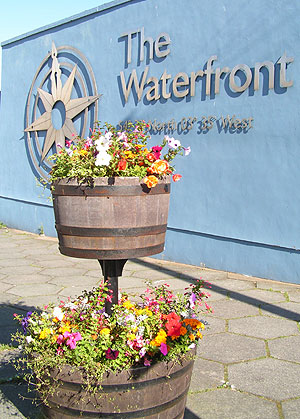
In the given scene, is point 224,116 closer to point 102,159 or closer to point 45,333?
point 102,159

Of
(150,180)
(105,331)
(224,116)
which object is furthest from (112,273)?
(224,116)

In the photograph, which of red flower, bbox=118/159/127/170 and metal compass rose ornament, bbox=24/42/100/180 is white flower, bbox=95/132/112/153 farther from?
metal compass rose ornament, bbox=24/42/100/180

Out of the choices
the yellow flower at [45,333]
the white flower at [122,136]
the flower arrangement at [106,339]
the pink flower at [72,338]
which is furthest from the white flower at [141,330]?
the white flower at [122,136]

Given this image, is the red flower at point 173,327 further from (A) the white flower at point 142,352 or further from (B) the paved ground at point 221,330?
(B) the paved ground at point 221,330

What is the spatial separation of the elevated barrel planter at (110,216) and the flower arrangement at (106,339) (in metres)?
0.35

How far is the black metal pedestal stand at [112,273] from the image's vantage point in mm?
2622

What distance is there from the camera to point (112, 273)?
2.64 meters

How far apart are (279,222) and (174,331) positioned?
347 cm

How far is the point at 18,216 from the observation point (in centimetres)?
943

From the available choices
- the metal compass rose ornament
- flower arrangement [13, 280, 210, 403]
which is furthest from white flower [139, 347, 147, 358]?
the metal compass rose ornament

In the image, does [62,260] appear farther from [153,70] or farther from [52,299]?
[153,70]

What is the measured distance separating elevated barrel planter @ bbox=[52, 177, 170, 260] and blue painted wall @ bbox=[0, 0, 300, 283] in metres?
3.45

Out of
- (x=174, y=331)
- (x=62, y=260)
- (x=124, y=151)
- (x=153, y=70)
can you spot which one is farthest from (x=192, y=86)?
(x=174, y=331)

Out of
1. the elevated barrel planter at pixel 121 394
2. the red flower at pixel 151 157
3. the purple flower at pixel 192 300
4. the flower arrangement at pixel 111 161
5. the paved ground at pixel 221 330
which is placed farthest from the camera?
the paved ground at pixel 221 330
